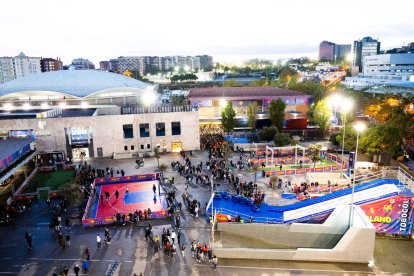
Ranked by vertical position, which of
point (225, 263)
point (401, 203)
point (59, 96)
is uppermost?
point (59, 96)

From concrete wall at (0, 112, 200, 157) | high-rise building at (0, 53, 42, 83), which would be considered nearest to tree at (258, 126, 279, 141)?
concrete wall at (0, 112, 200, 157)

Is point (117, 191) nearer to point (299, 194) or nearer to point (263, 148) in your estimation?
point (299, 194)

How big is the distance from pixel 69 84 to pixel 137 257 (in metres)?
45.5

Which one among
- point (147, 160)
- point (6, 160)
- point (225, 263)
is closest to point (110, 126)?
point (147, 160)

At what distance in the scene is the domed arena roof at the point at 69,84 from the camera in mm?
55994

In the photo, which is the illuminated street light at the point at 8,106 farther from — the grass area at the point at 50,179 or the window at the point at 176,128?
the window at the point at 176,128

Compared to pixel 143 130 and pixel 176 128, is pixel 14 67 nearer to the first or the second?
pixel 143 130

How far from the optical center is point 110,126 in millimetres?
44562

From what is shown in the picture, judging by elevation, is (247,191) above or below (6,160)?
below

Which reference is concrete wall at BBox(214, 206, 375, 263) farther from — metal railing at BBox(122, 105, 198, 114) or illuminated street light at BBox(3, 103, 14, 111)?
illuminated street light at BBox(3, 103, 14, 111)

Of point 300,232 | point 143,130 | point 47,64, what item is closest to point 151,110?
point 143,130

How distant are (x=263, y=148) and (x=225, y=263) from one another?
91.9ft

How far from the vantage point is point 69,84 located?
193ft

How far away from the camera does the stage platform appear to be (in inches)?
1053
